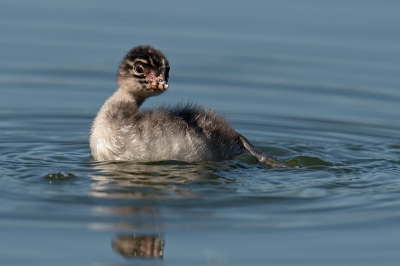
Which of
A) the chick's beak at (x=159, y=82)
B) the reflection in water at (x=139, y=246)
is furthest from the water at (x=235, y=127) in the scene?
the chick's beak at (x=159, y=82)

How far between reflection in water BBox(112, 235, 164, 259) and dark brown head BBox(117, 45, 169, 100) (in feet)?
10.9

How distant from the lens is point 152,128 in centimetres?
1205

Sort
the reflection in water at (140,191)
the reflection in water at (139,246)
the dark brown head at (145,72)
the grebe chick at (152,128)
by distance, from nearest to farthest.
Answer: the reflection in water at (139,246) < the reflection in water at (140,191) < the grebe chick at (152,128) < the dark brown head at (145,72)

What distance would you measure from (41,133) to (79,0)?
704 cm

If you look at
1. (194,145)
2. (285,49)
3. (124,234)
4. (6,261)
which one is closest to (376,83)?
(285,49)

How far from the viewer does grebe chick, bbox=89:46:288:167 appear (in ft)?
39.7

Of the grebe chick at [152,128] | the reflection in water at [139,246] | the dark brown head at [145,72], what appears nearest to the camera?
the reflection in water at [139,246]

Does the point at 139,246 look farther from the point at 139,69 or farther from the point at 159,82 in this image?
the point at 139,69

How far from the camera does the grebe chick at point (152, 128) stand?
12.1 m

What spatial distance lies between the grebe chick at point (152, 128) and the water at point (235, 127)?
187 millimetres

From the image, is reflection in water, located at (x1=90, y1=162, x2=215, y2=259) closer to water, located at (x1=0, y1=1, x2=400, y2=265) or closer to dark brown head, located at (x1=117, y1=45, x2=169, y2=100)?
water, located at (x1=0, y1=1, x2=400, y2=265)

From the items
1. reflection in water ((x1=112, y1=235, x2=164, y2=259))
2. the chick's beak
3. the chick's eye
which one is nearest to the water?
reflection in water ((x1=112, y1=235, x2=164, y2=259))

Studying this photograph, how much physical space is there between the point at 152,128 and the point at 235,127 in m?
3.64

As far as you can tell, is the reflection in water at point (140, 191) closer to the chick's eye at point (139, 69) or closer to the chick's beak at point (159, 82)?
the chick's beak at point (159, 82)
